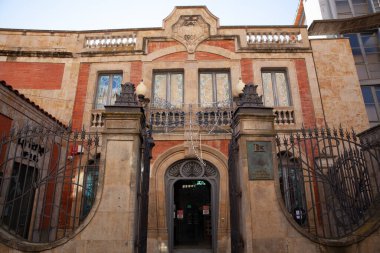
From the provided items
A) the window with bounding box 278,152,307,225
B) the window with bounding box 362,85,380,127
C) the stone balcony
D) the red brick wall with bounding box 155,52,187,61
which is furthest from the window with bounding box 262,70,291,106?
the window with bounding box 362,85,380,127

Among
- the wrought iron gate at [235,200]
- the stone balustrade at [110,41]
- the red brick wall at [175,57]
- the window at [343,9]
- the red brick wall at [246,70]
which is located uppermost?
the window at [343,9]

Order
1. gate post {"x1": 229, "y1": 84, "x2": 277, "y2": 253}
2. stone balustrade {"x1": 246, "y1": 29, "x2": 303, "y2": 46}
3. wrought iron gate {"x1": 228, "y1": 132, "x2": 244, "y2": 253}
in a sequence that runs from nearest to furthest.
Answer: gate post {"x1": 229, "y1": 84, "x2": 277, "y2": 253}, wrought iron gate {"x1": 228, "y1": 132, "x2": 244, "y2": 253}, stone balustrade {"x1": 246, "y1": 29, "x2": 303, "y2": 46}

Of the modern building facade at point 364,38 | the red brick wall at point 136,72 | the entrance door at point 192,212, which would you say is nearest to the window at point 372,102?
the modern building facade at point 364,38

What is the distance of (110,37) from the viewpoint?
38.6ft

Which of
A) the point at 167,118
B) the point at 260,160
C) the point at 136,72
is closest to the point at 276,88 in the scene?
the point at 167,118

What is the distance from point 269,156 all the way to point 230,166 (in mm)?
1139

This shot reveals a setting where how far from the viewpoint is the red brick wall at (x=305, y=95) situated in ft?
33.7

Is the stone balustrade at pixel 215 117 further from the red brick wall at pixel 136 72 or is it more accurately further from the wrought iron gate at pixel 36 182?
the wrought iron gate at pixel 36 182

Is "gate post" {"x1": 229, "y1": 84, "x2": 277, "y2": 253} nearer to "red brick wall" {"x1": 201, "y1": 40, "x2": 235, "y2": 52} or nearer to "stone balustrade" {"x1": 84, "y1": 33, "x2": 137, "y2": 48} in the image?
"red brick wall" {"x1": 201, "y1": 40, "x2": 235, "y2": 52}

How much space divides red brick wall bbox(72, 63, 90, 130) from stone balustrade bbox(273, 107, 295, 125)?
7184 millimetres

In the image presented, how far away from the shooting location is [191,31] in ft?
38.3

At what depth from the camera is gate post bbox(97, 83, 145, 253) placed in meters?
4.89

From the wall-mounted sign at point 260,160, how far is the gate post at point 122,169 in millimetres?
2126

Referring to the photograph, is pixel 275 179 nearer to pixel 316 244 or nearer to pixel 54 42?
pixel 316 244
